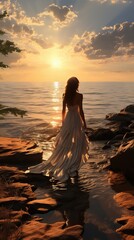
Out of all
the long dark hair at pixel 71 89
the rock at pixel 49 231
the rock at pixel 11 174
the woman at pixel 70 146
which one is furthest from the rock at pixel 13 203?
the long dark hair at pixel 71 89

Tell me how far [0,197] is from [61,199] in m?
1.42

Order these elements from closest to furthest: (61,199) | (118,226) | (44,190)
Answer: (118,226)
(61,199)
(44,190)

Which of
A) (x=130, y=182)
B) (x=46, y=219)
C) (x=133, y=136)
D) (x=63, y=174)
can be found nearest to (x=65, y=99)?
(x=63, y=174)

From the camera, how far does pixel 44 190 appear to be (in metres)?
8.47

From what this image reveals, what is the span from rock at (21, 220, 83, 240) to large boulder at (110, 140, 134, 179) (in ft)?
12.5

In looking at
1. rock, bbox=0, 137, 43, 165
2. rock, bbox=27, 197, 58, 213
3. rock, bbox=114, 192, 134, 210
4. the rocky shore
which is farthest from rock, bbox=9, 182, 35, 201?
rock, bbox=0, 137, 43, 165

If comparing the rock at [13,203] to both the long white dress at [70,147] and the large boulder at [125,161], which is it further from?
the large boulder at [125,161]

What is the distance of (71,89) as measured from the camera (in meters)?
9.14

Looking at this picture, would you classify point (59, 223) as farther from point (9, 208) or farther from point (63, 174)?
point (63, 174)

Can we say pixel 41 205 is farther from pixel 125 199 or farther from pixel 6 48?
pixel 6 48

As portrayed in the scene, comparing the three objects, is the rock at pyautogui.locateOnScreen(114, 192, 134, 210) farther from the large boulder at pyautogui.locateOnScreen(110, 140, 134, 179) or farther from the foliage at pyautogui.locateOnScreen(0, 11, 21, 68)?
the foliage at pyautogui.locateOnScreen(0, 11, 21, 68)

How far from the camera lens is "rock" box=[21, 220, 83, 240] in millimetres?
5586

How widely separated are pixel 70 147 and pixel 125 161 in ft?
5.51

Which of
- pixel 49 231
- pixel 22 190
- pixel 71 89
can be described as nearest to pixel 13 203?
pixel 22 190
